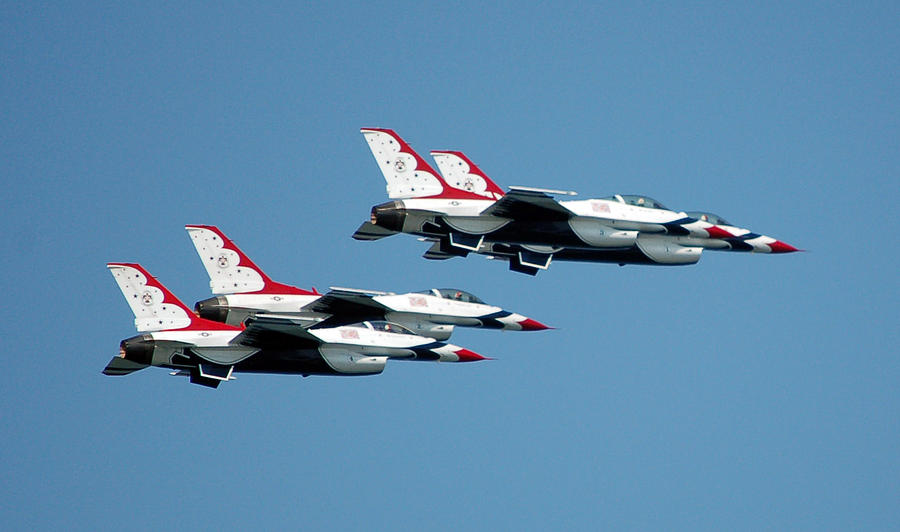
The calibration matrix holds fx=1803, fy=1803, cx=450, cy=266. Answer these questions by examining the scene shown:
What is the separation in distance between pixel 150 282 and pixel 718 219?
72.4ft

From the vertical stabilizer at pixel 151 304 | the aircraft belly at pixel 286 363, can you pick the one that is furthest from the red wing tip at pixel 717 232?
the vertical stabilizer at pixel 151 304

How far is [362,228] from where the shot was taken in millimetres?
66000

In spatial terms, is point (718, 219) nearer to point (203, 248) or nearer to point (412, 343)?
point (412, 343)

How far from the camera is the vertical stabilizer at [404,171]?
66.0 meters

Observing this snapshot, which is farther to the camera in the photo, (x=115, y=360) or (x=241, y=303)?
(x=241, y=303)

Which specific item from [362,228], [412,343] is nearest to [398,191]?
[362,228]

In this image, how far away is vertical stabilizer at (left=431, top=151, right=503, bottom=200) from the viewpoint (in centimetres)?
6888

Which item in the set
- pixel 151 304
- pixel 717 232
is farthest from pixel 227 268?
pixel 717 232

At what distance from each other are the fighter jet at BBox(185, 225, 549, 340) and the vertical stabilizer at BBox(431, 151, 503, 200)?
487 centimetres

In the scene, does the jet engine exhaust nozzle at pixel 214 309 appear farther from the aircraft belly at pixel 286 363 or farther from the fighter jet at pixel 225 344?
the aircraft belly at pixel 286 363

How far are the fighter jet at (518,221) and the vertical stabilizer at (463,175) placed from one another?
38mm

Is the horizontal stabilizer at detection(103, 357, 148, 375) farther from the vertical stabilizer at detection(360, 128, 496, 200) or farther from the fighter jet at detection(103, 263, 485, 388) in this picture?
the vertical stabilizer at detection(360, 128, 496, 200)

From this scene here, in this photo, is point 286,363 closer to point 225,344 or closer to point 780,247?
point 225,344

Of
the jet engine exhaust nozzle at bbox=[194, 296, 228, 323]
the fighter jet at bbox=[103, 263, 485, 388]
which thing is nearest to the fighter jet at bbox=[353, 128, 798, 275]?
the fighter jet at bbox=[103, 263, 485, 388]
